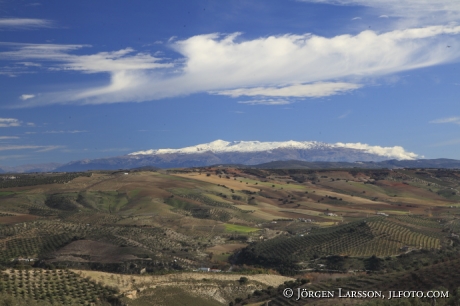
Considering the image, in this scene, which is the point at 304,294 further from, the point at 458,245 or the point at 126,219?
the point at 126,219

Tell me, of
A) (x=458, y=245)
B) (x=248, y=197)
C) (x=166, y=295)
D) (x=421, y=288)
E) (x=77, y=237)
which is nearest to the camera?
(x=421, y=288)

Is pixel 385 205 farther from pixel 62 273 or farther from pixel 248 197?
pixel 62 273

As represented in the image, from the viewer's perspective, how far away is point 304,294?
45.5 meters

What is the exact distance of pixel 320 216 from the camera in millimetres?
130000

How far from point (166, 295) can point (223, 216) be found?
74.9 m

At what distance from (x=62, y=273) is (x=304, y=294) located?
74.9ft

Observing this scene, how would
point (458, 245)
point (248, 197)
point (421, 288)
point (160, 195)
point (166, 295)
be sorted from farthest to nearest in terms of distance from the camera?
point (248, 197) → point (160, 195) → point (458, 245) → point (166, 295) → point (421, 288)

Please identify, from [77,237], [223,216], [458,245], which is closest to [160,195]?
[223,216]

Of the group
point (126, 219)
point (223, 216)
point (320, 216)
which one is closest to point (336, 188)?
point (320, 216)

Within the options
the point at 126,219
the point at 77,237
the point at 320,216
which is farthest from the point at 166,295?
the point at 320,216

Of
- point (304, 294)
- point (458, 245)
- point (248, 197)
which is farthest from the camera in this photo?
point (248, 197)

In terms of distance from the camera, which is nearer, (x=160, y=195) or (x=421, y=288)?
(x=421, y=288)

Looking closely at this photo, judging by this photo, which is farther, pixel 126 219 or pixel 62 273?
pixel 126 219

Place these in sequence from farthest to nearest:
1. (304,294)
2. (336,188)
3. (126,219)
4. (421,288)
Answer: (336,188), (126,219), (304,294), (421,288)
